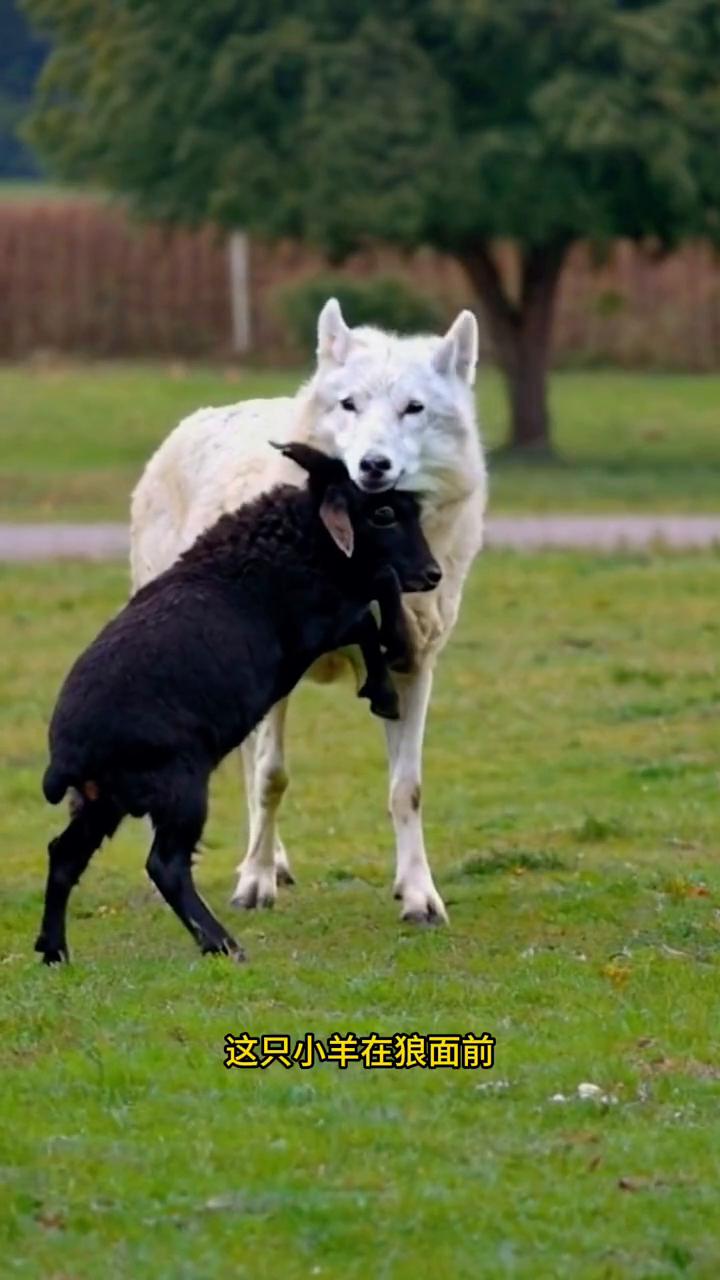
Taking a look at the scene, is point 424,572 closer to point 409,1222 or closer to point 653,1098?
point 653,1098

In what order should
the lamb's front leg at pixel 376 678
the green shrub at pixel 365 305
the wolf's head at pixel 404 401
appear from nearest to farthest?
1. the lamb's front leg at pixel 376 678
2. the wolf's head at pixel 404 401
3. the green shrub at pixel 365 305

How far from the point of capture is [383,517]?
8602 millimetres

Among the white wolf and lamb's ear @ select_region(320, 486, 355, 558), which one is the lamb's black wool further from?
the white wolf

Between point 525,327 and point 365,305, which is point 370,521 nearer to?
point 525,327

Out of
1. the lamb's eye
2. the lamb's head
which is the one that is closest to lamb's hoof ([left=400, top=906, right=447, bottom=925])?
the lamb's head

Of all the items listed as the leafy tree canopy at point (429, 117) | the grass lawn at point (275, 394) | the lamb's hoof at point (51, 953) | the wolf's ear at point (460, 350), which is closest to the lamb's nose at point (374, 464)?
the wolf's ear at point (460, 350)

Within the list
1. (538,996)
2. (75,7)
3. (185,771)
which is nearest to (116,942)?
(185,771)

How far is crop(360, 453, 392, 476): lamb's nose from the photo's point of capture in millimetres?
8531

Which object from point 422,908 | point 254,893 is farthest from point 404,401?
point 254,893

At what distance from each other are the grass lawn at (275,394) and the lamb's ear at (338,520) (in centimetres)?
1672

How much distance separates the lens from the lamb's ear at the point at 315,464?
28.2 ft

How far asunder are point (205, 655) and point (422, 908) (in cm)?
158

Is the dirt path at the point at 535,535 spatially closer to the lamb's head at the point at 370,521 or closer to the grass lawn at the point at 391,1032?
the grass lawn at the point at 391,1032

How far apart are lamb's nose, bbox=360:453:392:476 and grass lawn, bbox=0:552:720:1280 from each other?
1496 mm
